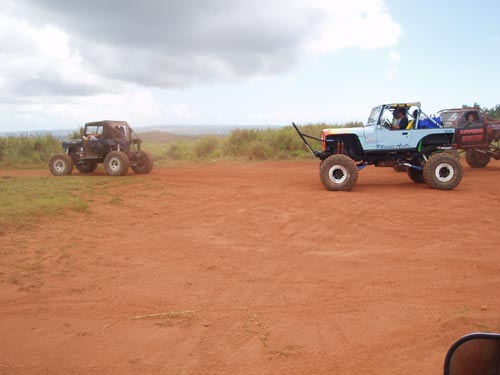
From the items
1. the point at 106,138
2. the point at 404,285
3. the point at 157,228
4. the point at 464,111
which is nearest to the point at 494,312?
the point at 404,285

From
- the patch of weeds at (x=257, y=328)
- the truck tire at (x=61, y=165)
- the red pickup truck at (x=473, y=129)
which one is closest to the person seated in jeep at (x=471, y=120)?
the red pickup truck at (x=473, y=129)

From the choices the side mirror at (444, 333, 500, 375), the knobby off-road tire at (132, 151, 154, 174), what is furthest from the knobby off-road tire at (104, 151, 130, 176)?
the side mirror at (444, 333, 500, 375)

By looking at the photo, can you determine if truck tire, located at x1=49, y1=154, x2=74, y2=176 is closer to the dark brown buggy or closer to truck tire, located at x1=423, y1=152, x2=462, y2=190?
the dark brown buggy

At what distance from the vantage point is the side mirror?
5.29 ft

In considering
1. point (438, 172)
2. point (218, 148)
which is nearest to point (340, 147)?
point (438, 172)

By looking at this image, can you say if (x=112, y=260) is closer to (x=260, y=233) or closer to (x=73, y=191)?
(x=260, y=233)

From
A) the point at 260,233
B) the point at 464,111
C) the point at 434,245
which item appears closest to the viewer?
the point at 434,245

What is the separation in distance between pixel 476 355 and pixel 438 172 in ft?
33.0

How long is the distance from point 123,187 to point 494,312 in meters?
9.93

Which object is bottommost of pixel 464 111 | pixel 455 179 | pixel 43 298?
pixel 43 298

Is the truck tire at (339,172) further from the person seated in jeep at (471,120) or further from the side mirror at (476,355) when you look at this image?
the side mirror at (476,355)

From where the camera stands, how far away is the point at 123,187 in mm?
12203

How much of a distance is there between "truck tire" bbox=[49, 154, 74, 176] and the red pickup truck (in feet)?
41.4

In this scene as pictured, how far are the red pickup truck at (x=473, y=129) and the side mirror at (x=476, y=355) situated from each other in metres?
13.7
